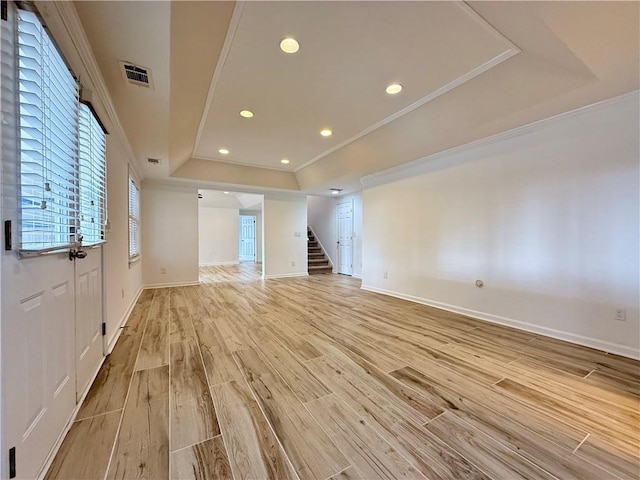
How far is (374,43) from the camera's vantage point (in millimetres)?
1952

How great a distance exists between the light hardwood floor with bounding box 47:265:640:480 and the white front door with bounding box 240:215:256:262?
343 inches

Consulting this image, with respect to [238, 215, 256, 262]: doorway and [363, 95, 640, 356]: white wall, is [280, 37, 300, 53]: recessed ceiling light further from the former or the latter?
[238, 215, 256, 262]: doorway

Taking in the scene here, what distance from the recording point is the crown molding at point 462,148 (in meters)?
2.47

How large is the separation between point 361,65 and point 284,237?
17.5ft

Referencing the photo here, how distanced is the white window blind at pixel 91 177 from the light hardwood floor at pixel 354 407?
1.15m

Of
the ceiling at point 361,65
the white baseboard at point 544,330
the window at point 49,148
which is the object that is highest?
the ceiling at point 361,65

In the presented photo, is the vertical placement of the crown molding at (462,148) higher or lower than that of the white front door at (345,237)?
higher

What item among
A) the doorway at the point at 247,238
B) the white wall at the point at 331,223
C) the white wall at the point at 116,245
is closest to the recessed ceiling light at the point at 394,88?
the white wall at the point at 116,245

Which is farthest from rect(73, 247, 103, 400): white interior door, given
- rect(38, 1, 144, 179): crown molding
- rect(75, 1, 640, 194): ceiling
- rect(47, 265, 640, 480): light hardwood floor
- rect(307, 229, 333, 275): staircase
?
rect(307, 229, 333, 275): staircase

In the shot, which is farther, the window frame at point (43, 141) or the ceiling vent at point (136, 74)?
the ceiling vent at point (136, 74)

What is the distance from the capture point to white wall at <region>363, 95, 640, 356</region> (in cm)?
244

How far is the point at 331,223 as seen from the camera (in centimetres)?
828

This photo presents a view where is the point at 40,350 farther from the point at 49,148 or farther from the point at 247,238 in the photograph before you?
the point at 247,238

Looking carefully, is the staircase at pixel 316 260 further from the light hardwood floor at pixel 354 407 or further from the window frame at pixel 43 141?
the window frame at pixel 43 141
